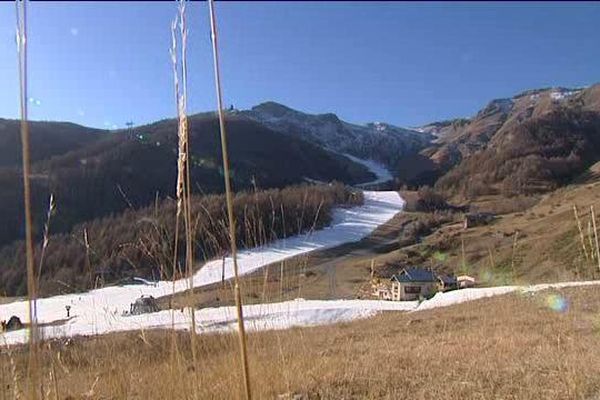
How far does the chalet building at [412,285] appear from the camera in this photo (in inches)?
1676

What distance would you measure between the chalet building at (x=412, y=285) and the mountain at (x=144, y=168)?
3567 cm

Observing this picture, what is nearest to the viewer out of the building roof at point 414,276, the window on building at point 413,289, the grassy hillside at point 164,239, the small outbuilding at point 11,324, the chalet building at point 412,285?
the small outbuilding at point 11,324

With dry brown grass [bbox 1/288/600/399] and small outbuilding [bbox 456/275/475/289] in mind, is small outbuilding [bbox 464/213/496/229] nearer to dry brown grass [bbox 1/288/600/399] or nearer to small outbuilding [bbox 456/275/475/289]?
small outbuilding [bbox 456/275/475/289]

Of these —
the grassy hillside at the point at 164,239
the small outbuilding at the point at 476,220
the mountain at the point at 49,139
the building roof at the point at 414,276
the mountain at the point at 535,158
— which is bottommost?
the building roof at the point at 414,276

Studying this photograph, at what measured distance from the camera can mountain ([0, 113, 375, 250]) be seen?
10469 centimetres

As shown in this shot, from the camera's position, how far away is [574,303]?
33.2ft

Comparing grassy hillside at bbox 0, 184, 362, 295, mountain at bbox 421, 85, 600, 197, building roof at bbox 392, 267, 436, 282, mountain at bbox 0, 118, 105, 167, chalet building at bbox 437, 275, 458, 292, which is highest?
mountain at bbox 0, 118, 105, 167

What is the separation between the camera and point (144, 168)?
127688 millimetres


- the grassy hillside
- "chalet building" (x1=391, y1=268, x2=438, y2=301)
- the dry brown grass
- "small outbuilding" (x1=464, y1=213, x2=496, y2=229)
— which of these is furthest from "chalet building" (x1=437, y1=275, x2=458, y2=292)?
"small outbuilding" (x1=464, y1=213, x2=496, y2=229)

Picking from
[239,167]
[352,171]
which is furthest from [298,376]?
[352,171]

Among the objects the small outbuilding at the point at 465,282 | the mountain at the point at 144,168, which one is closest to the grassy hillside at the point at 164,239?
the small outbuilding at the point at 465,282

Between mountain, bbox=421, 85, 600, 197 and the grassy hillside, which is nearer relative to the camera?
the grassy hillside

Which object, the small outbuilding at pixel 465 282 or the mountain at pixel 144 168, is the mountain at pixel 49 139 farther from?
the small outbuilding at pixel 465 282

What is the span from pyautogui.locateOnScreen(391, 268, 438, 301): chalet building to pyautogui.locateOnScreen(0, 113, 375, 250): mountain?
35666 millimetres
